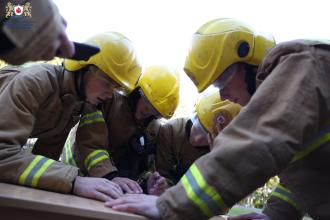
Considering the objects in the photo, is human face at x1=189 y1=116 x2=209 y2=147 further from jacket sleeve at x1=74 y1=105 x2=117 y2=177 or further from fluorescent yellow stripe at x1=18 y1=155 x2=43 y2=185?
fluorescent yellow stripe at x1=18 y1=155 x2=43 y2=185

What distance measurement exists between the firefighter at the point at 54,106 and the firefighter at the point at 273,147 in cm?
46

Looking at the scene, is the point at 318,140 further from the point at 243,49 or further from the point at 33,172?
the point at 33,172

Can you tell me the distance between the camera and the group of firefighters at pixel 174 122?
153cm

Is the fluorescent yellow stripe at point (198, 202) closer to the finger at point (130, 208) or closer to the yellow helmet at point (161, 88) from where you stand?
the finger at point (130, 208)

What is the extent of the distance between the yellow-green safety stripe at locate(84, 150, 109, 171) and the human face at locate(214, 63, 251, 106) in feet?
3.04

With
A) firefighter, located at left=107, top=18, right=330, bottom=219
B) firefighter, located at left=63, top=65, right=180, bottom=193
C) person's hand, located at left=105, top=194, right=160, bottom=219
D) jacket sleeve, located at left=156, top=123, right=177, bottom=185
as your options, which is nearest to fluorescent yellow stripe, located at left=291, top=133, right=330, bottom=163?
firefighter, located at left=107, top=18, right=330, bottom=219

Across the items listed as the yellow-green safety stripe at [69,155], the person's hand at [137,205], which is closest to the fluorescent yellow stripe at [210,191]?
the person's hand at [137,205]

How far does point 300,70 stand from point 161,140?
2382mm

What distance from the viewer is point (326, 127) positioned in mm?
1744

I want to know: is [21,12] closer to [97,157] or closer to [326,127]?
[326,127]

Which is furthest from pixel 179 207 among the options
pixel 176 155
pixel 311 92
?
pixel 176 155

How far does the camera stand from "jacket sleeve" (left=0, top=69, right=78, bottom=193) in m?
2.16

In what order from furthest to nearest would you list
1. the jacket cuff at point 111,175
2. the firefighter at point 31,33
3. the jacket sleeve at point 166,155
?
the jacket sleeve at point 166,155, the jacket cuff at point 111,175, the firefighter at point 31,33

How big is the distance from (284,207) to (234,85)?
814mm
